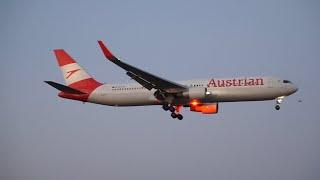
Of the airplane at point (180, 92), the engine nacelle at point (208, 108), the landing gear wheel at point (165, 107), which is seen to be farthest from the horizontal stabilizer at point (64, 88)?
the engine nacelle at point (208, 108)

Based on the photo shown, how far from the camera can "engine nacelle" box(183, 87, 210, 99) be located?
49.5 metres

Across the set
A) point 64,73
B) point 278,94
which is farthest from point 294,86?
point 64,73

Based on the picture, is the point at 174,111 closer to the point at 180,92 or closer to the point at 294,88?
the point at 180,92

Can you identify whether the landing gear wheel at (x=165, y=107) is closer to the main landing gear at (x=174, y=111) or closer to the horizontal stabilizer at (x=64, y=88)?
the main landing gear at (x=174, y=111)

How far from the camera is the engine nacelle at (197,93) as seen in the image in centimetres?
4947

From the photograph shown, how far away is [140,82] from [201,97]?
5.38 m

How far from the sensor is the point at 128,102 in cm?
5253

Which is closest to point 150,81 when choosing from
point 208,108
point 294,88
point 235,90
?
point 235,90

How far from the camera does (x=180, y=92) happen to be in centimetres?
5072

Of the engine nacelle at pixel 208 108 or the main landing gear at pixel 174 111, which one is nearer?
the main landing gear at pixel 174 111

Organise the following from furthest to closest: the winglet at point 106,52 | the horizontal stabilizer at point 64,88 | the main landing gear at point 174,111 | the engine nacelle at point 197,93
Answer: the main landing gear at point 174,111 < the horizontal stabilizer at point 64,88 < the engine nacelle at point 197,93 < the winglet at point 106,52

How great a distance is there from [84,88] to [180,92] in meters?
10.2

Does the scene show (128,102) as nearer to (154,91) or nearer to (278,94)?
(154,91)

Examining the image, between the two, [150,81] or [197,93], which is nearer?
[197,93]
